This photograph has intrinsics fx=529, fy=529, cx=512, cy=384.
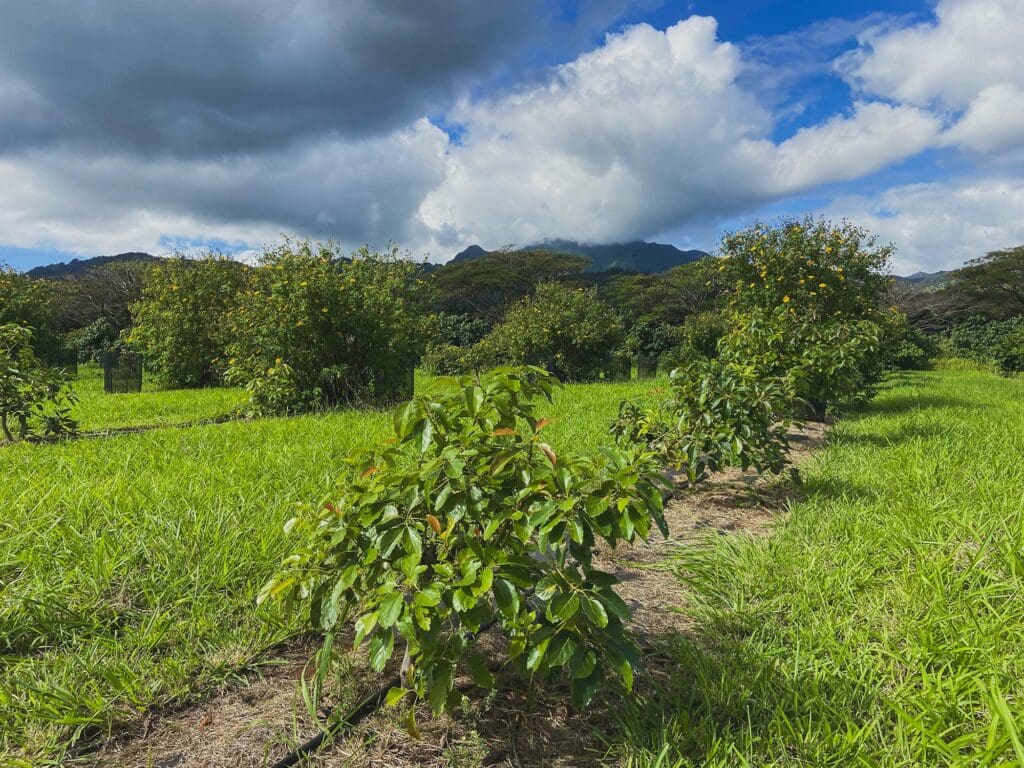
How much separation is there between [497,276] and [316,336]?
2828 cm

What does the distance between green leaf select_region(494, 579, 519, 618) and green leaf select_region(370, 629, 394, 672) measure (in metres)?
0.27

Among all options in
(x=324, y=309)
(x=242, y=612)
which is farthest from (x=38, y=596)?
(x=324, y=309)

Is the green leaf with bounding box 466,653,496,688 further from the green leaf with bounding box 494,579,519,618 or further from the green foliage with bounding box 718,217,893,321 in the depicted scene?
the green foliage with bounding box 718,217,893,321

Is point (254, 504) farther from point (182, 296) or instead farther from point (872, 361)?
point (182, 296)

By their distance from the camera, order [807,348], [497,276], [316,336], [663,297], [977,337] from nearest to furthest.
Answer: [807,348]
[316,336]
[977,337]
[663,297]
[497,276]

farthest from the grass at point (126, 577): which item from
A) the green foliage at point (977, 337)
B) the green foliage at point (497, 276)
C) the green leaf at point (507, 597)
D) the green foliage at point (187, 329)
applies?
the green foliage at point (497, 276)

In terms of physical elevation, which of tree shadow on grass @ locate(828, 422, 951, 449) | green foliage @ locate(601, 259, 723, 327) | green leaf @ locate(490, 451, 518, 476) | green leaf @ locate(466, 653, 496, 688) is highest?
green foliage @ locate(601, 259, 723, 327)

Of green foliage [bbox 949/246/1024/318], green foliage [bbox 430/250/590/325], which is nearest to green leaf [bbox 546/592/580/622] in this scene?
green foliage [bbox 430/250/590/325]

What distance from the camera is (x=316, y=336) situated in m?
6.83

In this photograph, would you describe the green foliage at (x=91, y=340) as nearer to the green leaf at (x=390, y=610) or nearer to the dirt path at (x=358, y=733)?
the dirt path at (x=358, y=733)

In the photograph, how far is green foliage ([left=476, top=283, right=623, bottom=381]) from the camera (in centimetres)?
1298

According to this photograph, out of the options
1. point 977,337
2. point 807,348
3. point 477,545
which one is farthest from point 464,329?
point 477,545

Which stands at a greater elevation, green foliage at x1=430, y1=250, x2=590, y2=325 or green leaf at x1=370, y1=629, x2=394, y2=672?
green foliage at x1=430, y1=250, x2=590, y2=325

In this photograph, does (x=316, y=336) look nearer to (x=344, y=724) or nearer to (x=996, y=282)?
(x=344, y=724)
